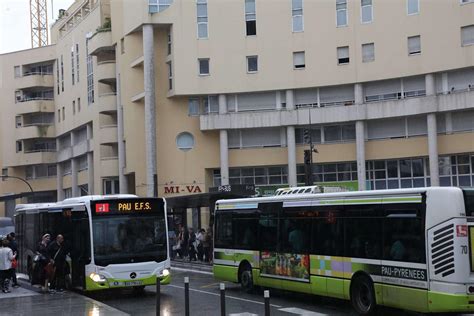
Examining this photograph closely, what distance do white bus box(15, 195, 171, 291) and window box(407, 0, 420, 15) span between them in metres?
31.8

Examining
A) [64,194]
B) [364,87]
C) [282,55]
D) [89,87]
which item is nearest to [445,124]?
[364,87]

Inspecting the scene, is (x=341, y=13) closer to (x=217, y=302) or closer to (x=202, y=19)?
(x=202, y=19)

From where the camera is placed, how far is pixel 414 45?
46.5m

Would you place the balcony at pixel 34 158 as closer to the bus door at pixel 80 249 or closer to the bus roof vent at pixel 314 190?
the bus roof vent at pixel 314 190

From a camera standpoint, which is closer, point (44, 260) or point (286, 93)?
point (44, 260)

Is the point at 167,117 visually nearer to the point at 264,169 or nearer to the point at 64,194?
the point at 264,169

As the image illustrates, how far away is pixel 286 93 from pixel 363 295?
36.9 meters

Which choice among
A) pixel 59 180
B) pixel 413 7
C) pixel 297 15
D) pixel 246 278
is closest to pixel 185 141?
pixel 297 15

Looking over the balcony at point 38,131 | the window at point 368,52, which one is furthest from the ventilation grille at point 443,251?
the balcony at point 38,131

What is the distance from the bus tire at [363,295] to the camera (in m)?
14.5

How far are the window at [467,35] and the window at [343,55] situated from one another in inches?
316

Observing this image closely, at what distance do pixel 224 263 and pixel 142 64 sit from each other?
37.0m

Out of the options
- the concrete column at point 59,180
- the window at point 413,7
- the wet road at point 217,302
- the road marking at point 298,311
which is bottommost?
the wet road at point 217,302

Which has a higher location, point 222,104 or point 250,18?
point 250,18
